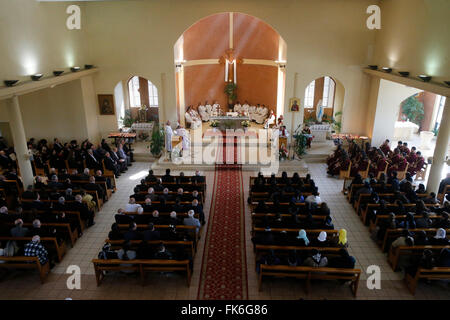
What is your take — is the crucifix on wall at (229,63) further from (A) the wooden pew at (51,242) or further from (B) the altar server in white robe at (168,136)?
(A) the wooden pew at (51,242)

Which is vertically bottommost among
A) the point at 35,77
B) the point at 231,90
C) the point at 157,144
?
the point at 157,144

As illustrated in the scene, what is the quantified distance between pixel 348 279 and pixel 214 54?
54.2 ft

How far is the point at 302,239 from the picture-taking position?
817 cm

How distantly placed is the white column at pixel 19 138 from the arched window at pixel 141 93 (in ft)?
30.5

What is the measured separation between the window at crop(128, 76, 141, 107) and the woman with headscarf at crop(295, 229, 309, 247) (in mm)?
15386

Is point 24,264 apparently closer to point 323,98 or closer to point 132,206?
point 132,206

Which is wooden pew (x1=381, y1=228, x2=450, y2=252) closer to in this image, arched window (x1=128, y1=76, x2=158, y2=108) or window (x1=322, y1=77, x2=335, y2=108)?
window (x1=322, y1=77, x2=335, y2=108)

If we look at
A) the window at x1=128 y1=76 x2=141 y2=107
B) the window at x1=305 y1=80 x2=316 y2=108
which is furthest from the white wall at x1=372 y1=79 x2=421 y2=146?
the window at x1=128 y1=76 x2=141 y2=107

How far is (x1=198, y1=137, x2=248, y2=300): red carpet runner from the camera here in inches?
306

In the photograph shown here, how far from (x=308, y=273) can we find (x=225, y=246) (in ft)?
8.71

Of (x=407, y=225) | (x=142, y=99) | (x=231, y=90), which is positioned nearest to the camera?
(x=407, y=225)

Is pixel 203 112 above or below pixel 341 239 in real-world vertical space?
above

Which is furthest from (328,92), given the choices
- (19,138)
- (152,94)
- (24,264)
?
(24,264)

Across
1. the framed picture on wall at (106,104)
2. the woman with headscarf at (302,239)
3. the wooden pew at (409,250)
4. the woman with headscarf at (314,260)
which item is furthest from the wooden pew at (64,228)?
the framed picture on wall at (106,104)
